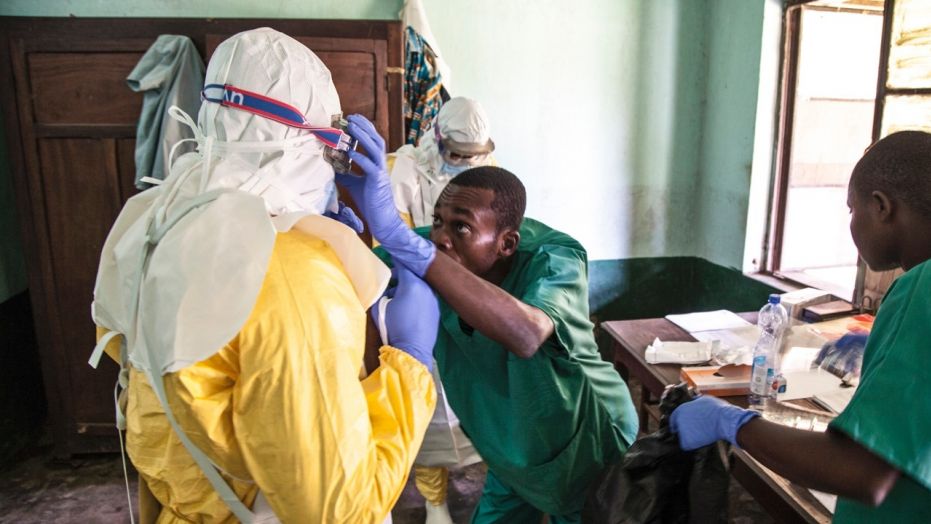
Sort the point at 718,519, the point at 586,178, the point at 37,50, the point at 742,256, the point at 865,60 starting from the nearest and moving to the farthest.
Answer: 1. the point at 718,519
2. the point at 37,50
3. the point at 865,60
4. the point at 742,256
5. the point at 586,178

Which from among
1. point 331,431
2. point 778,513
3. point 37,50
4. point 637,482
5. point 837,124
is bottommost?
point 778,513

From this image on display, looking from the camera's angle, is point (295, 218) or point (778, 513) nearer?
point (295, 218)

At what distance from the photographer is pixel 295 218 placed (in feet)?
2.71

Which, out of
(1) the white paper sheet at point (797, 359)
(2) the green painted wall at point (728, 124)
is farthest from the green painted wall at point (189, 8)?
(1) the white paper sheet at point (797, 359)

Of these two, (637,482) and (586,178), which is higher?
(586,178)

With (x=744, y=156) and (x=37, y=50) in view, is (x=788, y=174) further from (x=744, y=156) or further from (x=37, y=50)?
(x=37, y=50)

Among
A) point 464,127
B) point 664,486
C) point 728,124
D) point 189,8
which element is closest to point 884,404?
point 664,486

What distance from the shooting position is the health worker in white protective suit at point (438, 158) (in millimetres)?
2502

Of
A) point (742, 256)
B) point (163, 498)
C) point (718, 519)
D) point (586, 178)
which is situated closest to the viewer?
point (163, 498)

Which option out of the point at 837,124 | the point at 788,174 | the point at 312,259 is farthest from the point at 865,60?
the point at 312,259

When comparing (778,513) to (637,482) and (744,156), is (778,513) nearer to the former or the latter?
(637,482)

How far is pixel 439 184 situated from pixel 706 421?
173cm

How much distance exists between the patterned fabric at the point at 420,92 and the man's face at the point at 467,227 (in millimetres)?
1613

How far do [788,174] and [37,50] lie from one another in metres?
3.51
